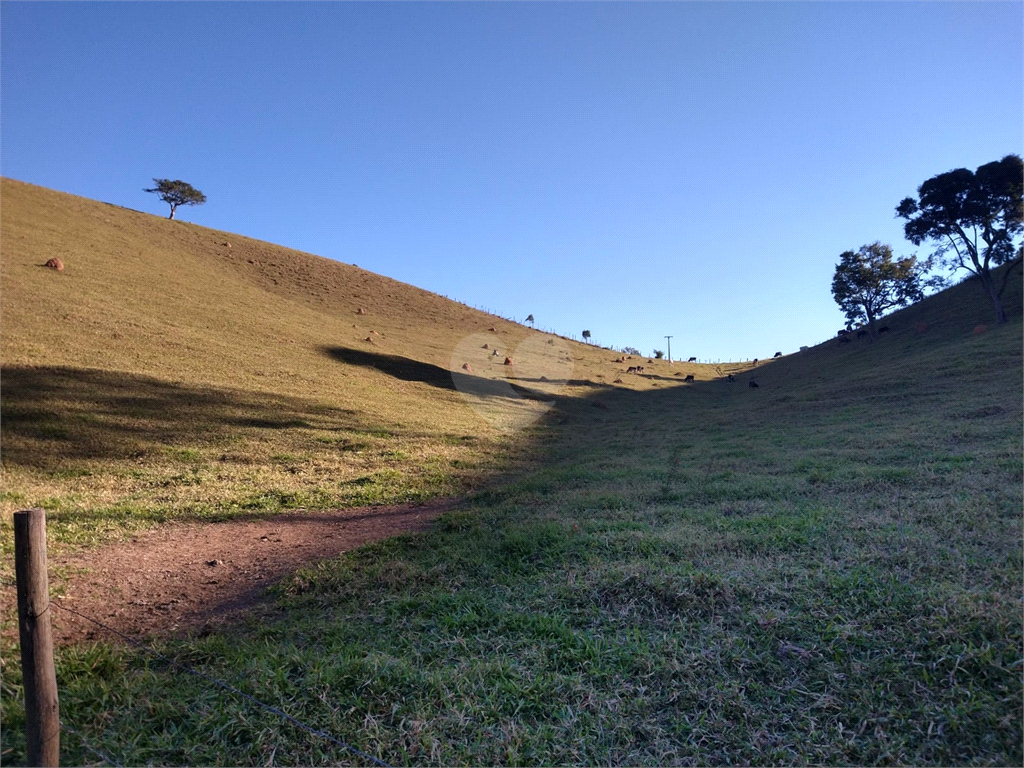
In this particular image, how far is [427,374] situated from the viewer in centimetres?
2875

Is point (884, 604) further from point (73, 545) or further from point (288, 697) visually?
point (73, 545)

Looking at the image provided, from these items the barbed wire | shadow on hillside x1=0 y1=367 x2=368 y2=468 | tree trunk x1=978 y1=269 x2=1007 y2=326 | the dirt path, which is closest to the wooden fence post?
the barbed wire

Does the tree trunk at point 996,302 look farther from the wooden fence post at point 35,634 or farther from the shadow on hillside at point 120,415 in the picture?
the wooden fence post at point 35,634

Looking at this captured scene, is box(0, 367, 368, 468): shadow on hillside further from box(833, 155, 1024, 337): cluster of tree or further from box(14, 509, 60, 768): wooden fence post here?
box(833, 155, 1024, 337): cluster of tree

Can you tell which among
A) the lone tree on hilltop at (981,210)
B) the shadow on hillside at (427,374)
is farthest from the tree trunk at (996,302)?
the shadow on hillside at (427,374)

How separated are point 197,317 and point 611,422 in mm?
19758

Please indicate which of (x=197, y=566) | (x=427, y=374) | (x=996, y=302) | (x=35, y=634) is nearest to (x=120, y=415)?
(x=197, y=566)

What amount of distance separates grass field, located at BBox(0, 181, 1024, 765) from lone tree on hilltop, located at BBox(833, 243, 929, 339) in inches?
1460

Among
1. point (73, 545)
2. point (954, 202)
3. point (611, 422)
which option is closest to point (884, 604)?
point (73, 545)

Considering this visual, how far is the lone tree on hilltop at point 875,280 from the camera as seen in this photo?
49.2m

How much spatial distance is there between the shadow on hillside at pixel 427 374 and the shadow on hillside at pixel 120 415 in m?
8.72

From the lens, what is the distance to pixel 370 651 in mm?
4473

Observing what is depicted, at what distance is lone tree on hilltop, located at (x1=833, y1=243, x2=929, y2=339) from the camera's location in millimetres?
49250

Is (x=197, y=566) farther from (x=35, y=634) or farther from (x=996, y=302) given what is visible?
(x=996, y=302)
